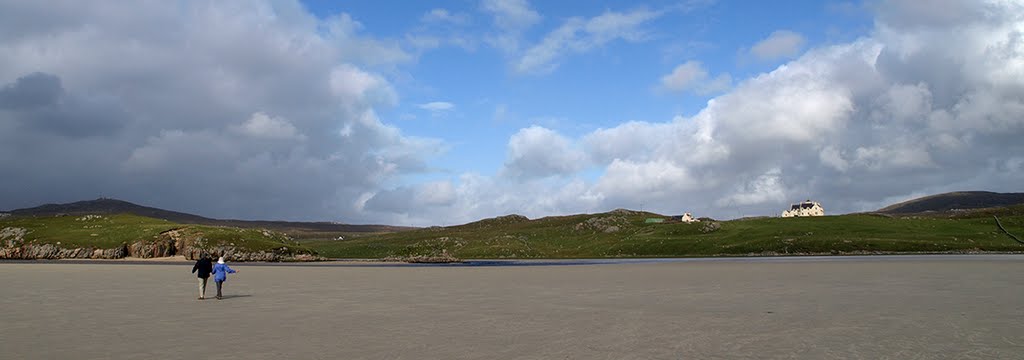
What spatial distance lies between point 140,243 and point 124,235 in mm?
8931

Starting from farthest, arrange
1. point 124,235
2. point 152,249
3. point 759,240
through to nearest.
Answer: point 124,235 → point 759,240 → point 152,249

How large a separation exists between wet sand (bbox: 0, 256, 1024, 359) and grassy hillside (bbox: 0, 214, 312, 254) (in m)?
90.2

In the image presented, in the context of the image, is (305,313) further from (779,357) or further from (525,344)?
(779,357)

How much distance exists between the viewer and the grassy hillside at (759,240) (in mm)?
111456

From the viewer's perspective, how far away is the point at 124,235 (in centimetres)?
12812

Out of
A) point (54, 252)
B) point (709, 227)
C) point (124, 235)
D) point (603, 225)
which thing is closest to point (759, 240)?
point (709, 227)

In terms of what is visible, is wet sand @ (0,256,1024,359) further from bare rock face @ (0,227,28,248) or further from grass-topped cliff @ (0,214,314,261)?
bare rock face @ (0,227,28,248)

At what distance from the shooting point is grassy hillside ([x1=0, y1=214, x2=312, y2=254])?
12200cm

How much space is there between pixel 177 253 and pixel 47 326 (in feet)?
372

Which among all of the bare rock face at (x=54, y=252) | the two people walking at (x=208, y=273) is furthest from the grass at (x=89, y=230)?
the two people walking at (x=208, y=273)

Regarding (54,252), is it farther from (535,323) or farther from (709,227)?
(709,227)

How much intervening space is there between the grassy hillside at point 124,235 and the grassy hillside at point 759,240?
37.3 meters

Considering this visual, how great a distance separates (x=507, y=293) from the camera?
114ft

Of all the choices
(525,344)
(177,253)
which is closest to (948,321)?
(525,344)
